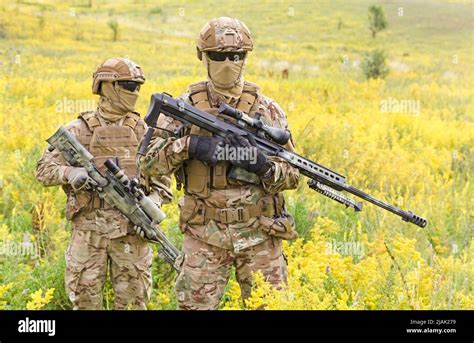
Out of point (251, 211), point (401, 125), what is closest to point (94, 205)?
point (251, 211)

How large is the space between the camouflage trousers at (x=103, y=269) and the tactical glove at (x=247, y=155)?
1.26 meters

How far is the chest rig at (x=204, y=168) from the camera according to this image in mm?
4285

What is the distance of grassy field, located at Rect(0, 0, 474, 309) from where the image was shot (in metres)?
5.15

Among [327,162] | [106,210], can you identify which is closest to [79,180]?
[106,210]

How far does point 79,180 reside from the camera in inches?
189

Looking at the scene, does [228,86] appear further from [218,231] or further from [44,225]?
[44,225]

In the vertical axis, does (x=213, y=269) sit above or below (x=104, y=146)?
below

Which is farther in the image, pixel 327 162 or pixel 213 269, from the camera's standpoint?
pixel 327 162

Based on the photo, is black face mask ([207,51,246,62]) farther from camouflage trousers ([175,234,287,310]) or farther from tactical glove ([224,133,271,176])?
camouflage trousers ([175,234,287,310])

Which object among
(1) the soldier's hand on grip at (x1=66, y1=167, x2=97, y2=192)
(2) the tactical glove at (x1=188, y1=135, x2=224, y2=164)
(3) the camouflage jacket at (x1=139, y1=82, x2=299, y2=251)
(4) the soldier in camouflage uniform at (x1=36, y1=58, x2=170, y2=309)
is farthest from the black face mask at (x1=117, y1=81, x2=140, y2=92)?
(2) the tactical glove at (x1=188, y1=135, x2=224, y2=164)

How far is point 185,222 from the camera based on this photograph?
14.4 feet

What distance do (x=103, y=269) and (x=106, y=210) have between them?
396 millimetres

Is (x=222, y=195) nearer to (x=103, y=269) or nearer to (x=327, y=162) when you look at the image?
(x=103, y=269)

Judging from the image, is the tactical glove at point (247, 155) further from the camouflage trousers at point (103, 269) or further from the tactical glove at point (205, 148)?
the camouflage trousers at point (103, 269)
